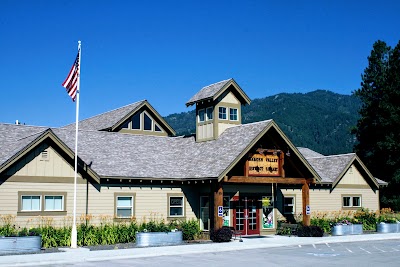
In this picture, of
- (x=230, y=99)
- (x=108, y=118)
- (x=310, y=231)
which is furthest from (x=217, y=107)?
(x=108, y=118)

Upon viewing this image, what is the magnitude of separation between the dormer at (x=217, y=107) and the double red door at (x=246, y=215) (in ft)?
15.3

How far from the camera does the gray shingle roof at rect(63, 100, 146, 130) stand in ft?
131

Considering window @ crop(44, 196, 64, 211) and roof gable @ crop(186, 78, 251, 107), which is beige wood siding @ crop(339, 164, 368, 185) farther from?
window @ crop(44, 196, 64, 211)

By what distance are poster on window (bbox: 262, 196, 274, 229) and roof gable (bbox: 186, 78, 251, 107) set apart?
6958 mm

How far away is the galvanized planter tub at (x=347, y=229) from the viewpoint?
34.9m

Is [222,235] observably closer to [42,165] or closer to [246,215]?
[246,215]

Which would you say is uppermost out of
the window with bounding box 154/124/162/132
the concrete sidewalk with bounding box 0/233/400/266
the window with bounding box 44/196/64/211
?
the window with bounding box 154/124/162/132

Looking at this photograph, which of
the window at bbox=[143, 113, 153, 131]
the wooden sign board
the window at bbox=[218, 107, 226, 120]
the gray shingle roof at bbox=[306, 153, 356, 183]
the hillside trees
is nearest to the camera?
the wooden sign board

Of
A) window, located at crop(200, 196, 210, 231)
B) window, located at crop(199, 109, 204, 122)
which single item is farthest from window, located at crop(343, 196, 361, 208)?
window, located at crop(200, 196, 210, 231)

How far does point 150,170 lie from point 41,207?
6.90 metres

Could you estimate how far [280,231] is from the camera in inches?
1364

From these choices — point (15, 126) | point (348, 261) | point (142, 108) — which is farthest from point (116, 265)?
point (142, 108)

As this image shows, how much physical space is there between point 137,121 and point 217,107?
7826mm

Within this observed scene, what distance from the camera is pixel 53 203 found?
91.0ft
